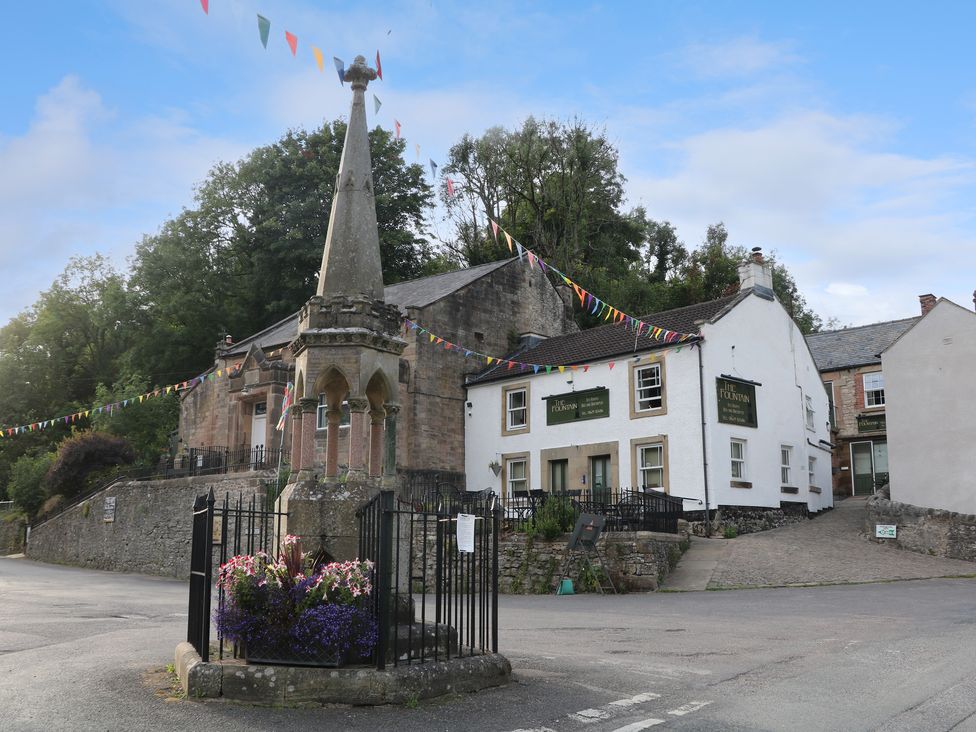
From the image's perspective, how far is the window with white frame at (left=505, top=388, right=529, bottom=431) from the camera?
29859mm

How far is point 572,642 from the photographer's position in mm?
11508

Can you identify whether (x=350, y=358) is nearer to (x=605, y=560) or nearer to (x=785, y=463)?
(x=605, y=560)

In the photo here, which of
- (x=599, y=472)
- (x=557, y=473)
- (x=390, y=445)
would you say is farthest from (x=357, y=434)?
(x=557, y=473)

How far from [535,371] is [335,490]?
20.7 meters

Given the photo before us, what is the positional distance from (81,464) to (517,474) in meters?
17.7

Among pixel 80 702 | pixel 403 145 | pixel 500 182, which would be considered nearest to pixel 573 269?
pixel 500 182

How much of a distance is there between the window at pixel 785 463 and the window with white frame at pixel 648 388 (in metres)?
4.97

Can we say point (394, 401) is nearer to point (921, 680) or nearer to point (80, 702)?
point (80, 702)

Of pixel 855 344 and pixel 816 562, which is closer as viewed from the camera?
pixel 816 562

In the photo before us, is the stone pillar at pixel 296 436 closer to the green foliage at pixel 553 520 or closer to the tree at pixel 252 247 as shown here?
the green foliage at pixel 553 520

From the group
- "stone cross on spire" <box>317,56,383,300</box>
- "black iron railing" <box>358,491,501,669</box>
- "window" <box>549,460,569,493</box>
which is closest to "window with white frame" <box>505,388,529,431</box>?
"window" <box>549,460,569,493</box>

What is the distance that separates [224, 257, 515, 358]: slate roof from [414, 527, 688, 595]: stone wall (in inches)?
495

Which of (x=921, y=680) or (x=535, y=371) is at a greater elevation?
(x=535, y=371)

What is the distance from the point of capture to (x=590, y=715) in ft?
23.3
